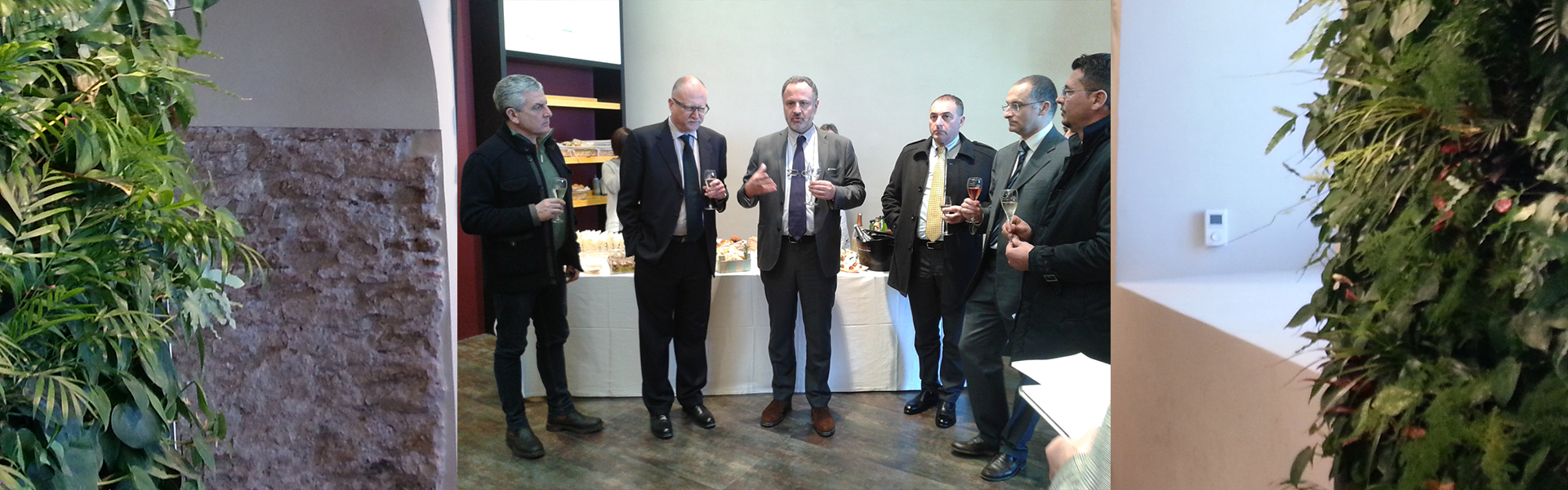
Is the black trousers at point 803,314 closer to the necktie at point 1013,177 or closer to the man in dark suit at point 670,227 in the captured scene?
the man in dark suit at point 670,227

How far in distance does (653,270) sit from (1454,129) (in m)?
3.19

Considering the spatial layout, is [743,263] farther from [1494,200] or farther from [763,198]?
[1494,200]

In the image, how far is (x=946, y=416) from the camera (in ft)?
12.6

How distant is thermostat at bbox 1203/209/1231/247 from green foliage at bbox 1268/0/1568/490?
0.79 meters

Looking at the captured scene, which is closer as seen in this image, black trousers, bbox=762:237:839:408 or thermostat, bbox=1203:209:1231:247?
thermostat, bbox=1203:209:1231:247

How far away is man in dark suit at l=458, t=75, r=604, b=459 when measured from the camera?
10.8ft

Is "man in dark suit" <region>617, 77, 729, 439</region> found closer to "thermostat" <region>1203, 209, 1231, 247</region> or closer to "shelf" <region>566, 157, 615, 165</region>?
"shelf" <region>566, 157, 615, 165</region>

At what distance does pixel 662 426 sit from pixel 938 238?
52.0 inches

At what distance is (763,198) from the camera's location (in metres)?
3.81

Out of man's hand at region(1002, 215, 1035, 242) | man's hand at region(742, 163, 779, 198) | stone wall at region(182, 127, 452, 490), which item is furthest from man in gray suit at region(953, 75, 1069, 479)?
stone wall at region(182, 127, 452, 490)

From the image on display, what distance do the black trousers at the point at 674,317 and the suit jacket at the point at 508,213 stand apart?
45 cm

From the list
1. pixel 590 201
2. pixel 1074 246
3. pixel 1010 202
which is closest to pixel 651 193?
pixel 1010 202

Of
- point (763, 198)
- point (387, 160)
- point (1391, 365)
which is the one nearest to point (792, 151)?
point (763, 198)

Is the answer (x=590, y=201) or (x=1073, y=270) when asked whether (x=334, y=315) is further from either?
(x=590, y=201)
